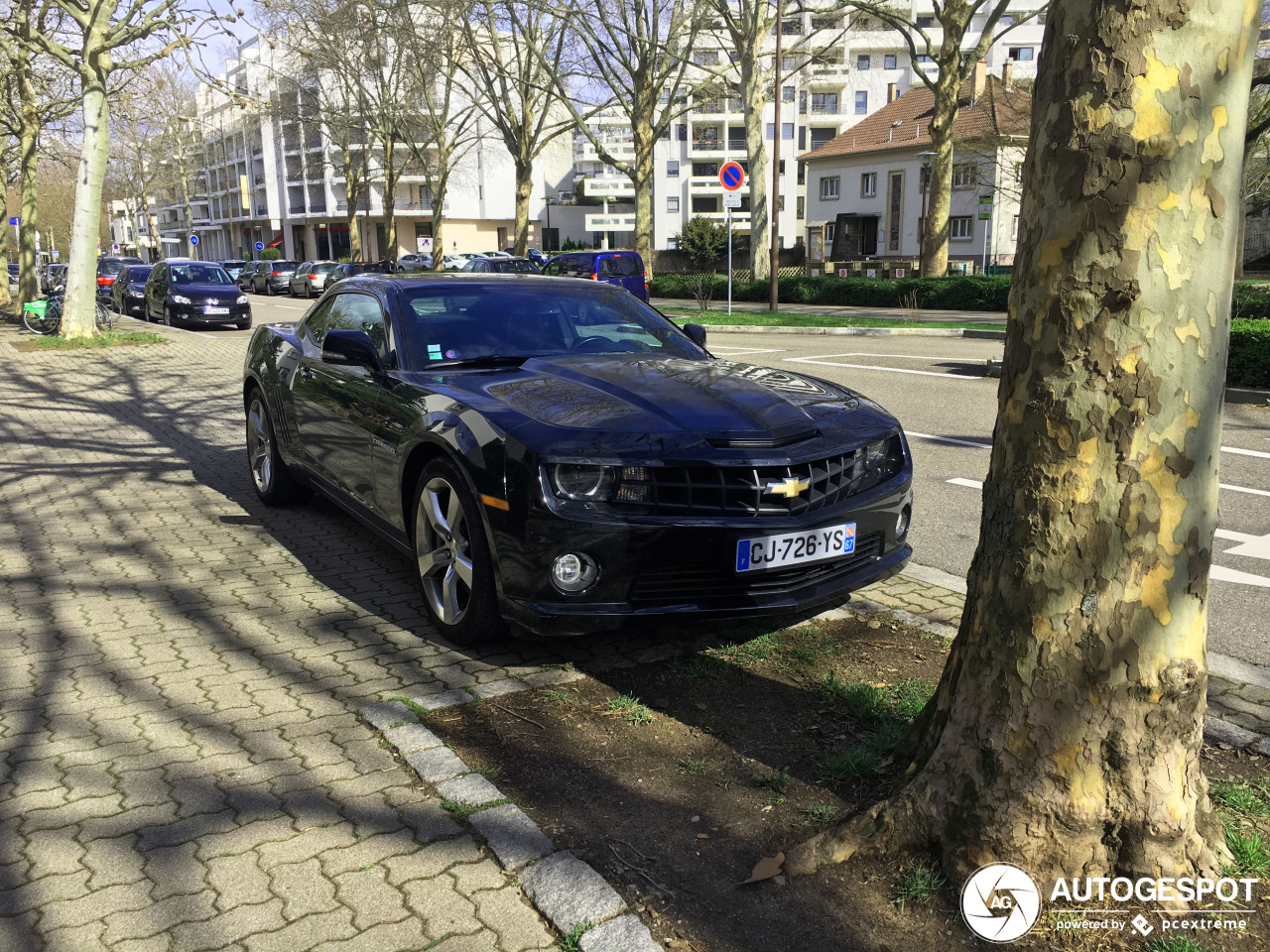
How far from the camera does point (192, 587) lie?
5.54 m

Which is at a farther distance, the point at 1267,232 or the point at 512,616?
the point at 1267,232

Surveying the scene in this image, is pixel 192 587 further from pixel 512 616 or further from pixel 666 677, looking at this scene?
pixel 666 677

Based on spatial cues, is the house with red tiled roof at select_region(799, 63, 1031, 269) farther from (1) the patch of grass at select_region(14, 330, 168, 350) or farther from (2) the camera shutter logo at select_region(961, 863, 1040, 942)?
(2) the camera shutter logo at select_region(961, 863, 1040, 942)

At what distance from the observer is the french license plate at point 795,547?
385cm

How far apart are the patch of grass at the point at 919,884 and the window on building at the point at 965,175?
147 feet

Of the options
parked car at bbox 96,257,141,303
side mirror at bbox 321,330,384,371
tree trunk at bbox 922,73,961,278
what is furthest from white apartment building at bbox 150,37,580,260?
side mirror at bbox 321,330,384,371

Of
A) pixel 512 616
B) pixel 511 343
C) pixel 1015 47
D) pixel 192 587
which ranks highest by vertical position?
pixel 1015 47

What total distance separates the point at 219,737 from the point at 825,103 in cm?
8620

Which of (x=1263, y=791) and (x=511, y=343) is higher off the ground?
(x=511, y=343)

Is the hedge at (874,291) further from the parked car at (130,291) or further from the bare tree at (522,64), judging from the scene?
the parked car at (130,291)

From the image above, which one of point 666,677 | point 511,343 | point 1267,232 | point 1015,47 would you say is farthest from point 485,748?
point 1015,47

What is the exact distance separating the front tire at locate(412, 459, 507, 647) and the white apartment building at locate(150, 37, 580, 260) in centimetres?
6646

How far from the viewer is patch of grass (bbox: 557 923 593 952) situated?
2.54 m

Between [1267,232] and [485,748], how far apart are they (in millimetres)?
53846
